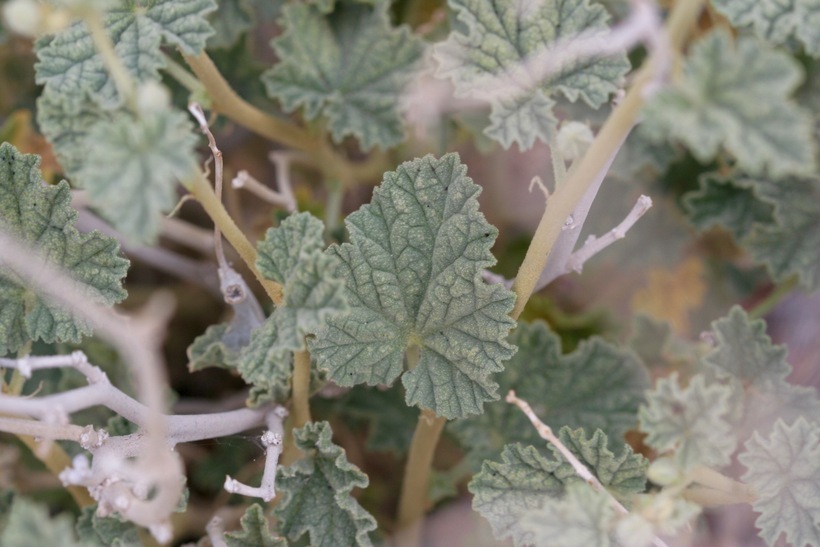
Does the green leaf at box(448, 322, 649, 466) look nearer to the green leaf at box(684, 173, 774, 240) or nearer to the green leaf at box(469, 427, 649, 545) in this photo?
the green leaf at box(469, 427, 649, 545)

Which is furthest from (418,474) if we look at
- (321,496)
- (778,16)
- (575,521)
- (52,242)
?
(778,16)

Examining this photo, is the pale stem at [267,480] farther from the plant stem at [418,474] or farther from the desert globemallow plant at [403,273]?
the plant stem at [418,474]

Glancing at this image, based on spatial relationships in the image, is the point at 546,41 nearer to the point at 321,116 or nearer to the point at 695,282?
the point at 321,116

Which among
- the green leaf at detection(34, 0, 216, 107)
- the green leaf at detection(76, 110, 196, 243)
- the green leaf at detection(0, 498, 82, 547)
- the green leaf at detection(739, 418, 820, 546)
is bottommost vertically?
the green leaf at detection(739, 418, 820, 546)

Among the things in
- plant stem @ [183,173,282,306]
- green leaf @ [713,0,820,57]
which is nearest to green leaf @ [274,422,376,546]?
plant stem @ [183,173,282,306]

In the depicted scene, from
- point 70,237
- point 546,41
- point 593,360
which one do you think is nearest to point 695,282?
point 593,360

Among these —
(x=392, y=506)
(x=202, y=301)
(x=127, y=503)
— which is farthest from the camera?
(x=202, y=301)
